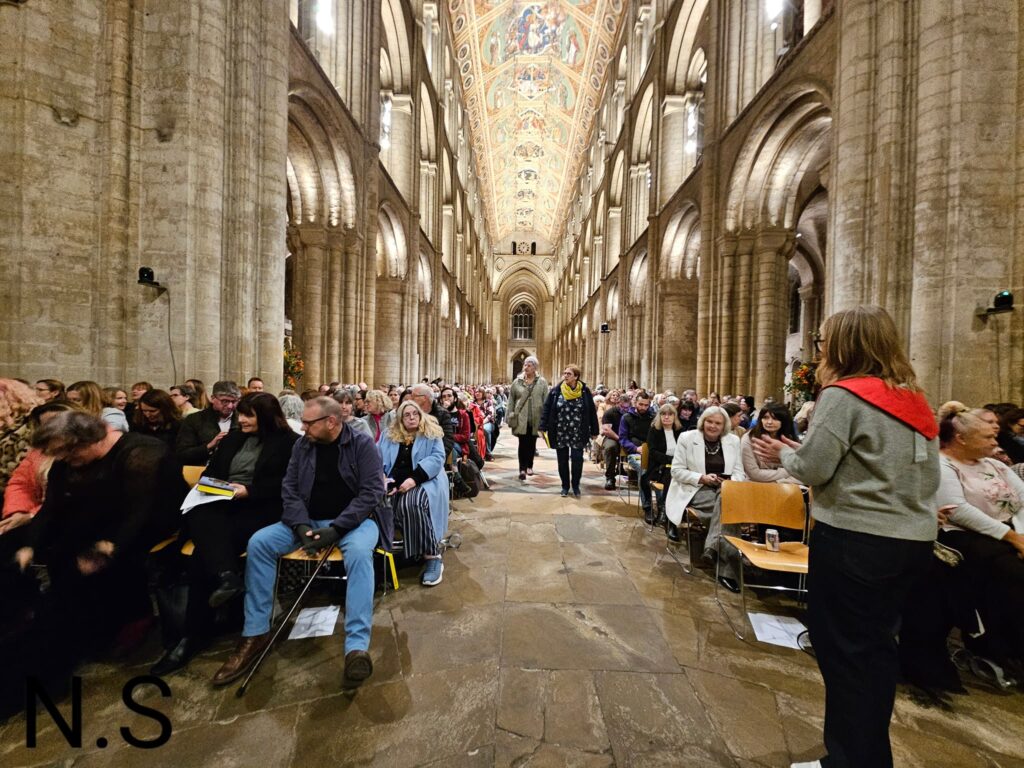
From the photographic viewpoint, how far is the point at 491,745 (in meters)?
1.83

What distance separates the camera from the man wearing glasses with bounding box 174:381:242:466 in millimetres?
3143

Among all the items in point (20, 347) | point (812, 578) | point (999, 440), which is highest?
point (20, 347)

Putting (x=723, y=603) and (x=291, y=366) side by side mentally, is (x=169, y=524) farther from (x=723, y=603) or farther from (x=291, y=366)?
(x=291, y=366)

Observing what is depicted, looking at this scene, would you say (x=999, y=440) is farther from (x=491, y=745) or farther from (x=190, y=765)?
(x=190, y=765)

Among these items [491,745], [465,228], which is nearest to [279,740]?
[491,745]

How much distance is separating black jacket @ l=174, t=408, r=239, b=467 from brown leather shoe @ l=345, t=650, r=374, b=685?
1.71 meters

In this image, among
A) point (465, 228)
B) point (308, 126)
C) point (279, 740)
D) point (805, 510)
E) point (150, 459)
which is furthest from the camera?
point (465, 228)

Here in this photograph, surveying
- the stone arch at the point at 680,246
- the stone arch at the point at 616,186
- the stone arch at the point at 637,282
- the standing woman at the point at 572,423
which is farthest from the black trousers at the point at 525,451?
the stone arch at the point at 616,186

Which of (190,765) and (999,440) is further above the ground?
(999,440)

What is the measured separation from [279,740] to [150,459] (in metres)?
1.59

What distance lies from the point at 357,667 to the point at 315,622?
0.73m

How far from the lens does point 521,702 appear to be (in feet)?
6.81

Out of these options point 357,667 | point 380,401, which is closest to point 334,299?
point 380,401

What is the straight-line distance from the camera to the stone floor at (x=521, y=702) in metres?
1.80
